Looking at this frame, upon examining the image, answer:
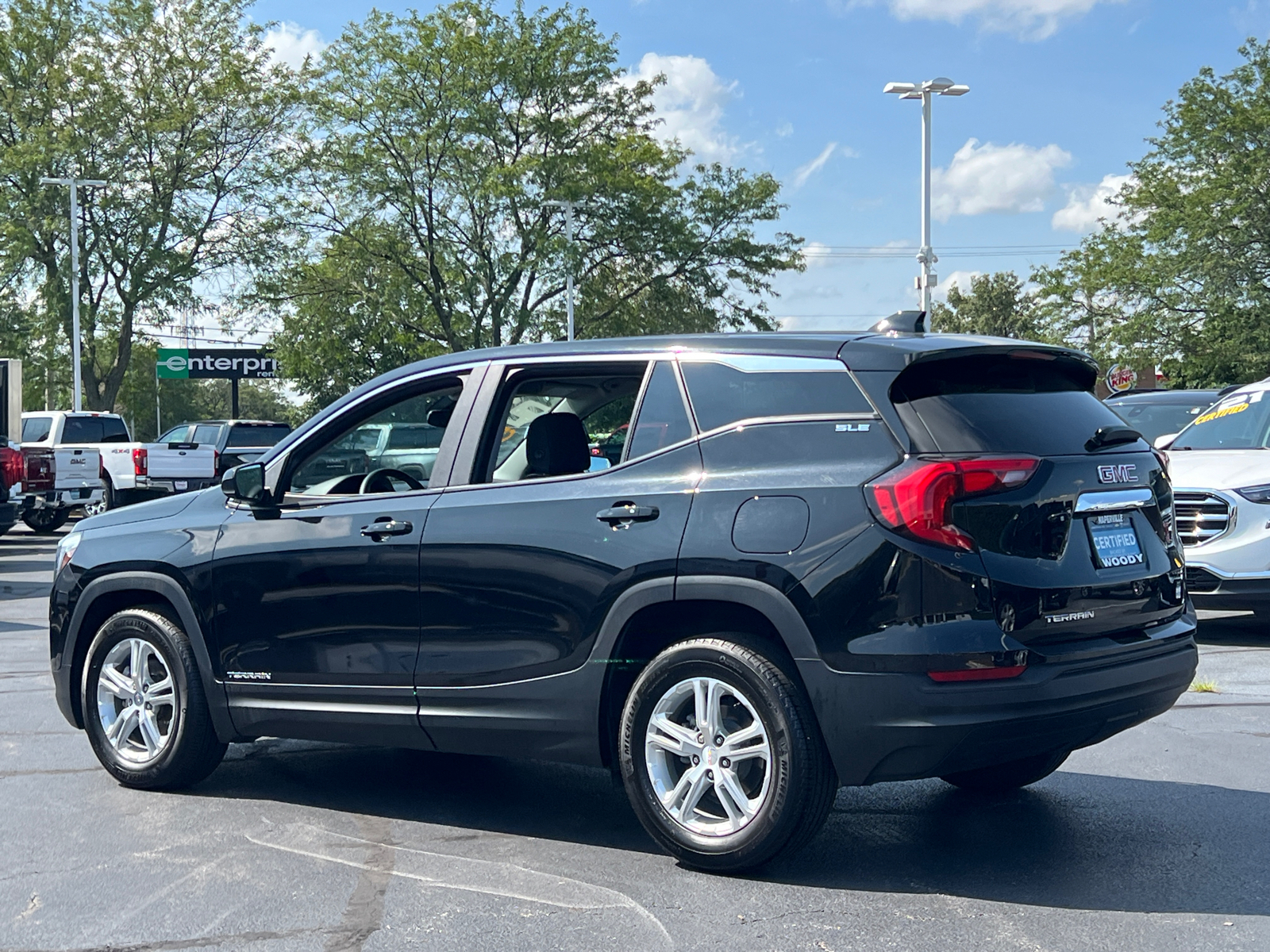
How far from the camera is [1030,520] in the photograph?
4281 millimetres

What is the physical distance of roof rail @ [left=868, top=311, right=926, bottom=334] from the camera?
4.96 metres

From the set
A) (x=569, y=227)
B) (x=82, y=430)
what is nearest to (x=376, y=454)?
(x=82, y=430)

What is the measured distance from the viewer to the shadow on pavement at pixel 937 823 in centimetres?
440

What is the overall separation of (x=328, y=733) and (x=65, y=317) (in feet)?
125

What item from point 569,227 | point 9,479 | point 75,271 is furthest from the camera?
point 569,227

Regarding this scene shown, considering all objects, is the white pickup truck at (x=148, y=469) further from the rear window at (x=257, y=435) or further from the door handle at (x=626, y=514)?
the door handle at (x=626, y=514)

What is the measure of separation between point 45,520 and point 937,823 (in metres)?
21.5

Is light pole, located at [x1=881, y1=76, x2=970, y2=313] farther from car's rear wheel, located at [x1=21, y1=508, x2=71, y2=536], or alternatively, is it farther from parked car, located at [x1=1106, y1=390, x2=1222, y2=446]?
car's rear wheel, located at [x1=21, y1=508, x2=71, y2=536]

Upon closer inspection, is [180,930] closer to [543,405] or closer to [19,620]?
[543,405]

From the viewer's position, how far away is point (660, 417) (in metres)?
4.78

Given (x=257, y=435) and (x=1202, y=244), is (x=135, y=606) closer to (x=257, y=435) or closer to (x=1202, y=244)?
(x=257, y=435)

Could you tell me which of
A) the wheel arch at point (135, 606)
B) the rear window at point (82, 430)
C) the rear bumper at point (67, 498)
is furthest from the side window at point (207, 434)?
the wheel arch at point (135, 606)

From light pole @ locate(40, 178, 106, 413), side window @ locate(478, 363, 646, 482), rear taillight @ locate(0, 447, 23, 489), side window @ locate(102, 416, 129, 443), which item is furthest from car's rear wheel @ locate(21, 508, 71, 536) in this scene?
side window @ locate(478, 363, 646, 482)

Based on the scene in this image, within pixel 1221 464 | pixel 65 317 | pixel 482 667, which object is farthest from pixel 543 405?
pixel 65 317
